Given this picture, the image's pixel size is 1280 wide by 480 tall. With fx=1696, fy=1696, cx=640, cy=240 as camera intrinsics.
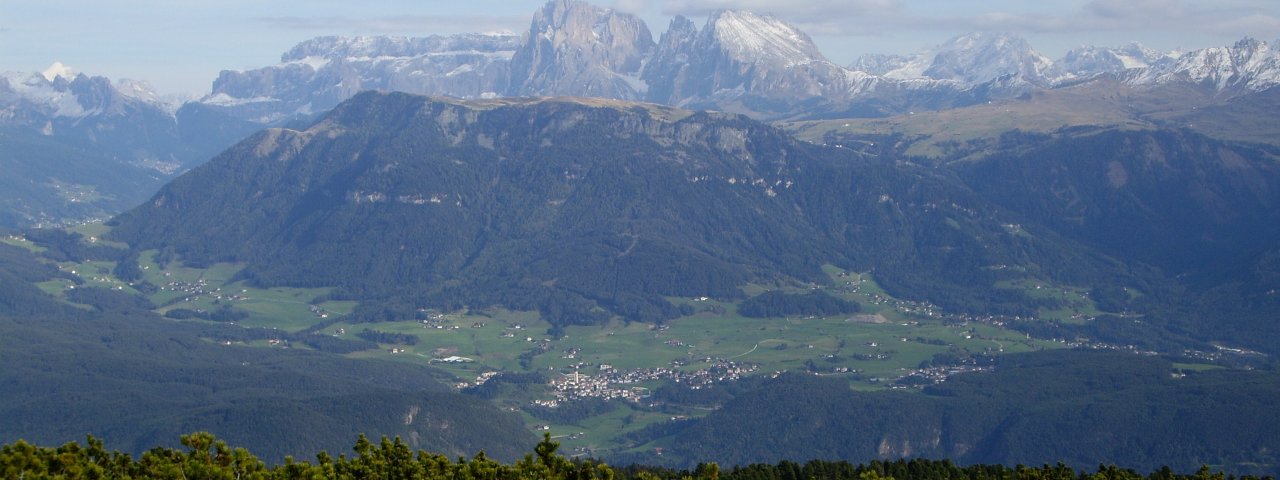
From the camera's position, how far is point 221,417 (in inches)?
7436

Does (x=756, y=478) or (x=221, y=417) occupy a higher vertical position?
(x=756, y=478)

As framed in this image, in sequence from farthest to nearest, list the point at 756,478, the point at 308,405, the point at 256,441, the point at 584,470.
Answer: the point at 308,405 → the point at 256,441 → the point at 756,478 → the point at 584,470

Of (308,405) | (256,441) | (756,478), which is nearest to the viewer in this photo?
(756,478)

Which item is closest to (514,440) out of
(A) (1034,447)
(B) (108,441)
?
(B) (108,441)

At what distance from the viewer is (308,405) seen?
195m

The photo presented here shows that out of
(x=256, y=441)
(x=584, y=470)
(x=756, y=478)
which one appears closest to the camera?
(x=584, y=470)

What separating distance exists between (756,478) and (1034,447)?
2904 inches

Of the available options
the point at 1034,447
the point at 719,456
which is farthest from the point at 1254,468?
the point at 719,456

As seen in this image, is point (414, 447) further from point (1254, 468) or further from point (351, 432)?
point (1254, 468)

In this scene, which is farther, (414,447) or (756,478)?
(414,447)

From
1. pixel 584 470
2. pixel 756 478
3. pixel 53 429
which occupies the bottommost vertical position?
pixel 53 429

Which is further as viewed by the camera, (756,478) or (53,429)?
(53,429)

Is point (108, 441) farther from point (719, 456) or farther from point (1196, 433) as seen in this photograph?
point (1196, 433)

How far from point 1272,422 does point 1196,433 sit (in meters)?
9.36
